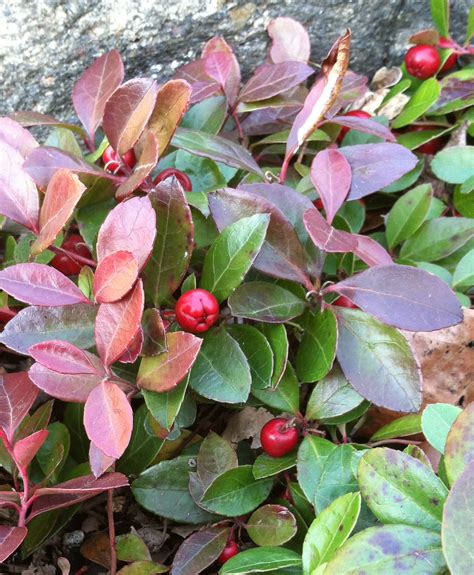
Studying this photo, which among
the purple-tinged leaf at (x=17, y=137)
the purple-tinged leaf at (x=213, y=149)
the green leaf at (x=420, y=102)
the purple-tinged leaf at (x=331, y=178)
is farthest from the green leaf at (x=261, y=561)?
the green leaf at (x=420, y=102)

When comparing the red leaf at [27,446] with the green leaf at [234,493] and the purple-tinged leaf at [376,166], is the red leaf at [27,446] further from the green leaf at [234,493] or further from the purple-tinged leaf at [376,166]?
the purple-tinged leaf at [376,166]

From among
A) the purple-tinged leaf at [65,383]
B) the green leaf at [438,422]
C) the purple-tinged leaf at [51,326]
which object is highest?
the purple-tinged leaf at [51,326]

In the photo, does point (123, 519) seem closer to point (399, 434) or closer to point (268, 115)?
point (399, 434)

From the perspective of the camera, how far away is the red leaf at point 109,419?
3.16 ft

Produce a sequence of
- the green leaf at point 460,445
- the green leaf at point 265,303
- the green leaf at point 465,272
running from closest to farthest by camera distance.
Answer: the green leaf at point 460,445 < the green leaf at point 265,303 < the green leaf at point 465,272

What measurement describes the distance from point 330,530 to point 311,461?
0.20m

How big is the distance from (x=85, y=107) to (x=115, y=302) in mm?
574

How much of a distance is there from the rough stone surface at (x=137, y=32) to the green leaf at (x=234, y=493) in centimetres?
92

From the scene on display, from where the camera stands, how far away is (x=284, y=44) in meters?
1.67

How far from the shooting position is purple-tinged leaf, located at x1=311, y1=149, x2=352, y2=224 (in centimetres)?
124

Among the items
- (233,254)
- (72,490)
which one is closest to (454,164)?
(233,254)

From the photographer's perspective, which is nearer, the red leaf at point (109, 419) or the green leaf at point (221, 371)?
the red leaf at point (109, 419)

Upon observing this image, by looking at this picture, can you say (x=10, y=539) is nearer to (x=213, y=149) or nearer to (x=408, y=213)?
(x=213, y=149)

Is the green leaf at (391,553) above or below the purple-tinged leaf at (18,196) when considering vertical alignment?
below
